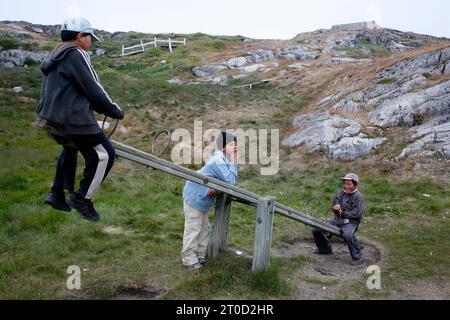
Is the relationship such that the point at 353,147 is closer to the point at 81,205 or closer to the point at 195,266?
Answer: the point at 195,266

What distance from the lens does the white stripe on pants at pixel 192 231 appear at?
25.0ft

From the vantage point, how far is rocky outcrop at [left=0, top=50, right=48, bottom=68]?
40.7 metres

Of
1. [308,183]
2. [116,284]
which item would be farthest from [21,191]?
[308,183]

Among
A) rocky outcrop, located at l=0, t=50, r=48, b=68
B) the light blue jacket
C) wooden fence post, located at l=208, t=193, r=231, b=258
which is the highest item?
rocky outcrop, located at l=0, t=50, r=48, b=68

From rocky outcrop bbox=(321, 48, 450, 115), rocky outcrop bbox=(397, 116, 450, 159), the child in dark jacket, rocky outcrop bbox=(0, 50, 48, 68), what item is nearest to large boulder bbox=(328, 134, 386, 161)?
rocky outcrop bbox=(397, 116, 450, 159)

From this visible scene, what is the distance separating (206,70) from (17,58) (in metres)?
18.3

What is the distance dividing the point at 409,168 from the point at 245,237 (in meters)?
8.22

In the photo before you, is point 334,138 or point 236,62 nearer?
point 334,138

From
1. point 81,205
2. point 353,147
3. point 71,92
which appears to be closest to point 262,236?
point 81,205

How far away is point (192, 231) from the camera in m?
7.70

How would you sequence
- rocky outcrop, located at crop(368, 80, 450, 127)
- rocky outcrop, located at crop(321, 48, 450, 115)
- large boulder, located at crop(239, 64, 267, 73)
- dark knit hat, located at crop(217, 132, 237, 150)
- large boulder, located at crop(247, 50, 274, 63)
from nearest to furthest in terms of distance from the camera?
1. dark knit hat, located at crop(217, 132, 237, 150)
2. rocky outcrop, located at crop(368, 80, 450, 127)
3. rocky outcrop, located at crop(321, 48, 450, 115)
4. large boulder, located at crop(239, 64, 267, 73)
5. large boulder, located at crop(247, 50, 274, 63)

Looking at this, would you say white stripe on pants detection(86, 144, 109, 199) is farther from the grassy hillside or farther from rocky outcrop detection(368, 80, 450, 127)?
rocky outcrop detection(368, 80, 450, 127)

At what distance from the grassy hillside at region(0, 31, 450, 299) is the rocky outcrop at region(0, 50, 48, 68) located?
70.2ft

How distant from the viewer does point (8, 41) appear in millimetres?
48812
